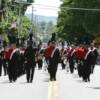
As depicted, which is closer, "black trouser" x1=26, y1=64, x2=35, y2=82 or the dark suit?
the dark suit

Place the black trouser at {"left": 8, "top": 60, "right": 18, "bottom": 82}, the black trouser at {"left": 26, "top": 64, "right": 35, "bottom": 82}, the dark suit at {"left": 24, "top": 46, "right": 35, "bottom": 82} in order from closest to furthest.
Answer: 1. the dark suit at {"left": 24, "top": 46, "right": 35, "bottom": 82}
2. the black trouser at {"left": 26, "top": 64, "right": 35, "bottom": 82}
3. the black trouser at {"left": 8, "top": 60, "right": 18, "bottom": 82}

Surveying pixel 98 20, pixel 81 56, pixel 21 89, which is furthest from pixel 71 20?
pixel 21 89

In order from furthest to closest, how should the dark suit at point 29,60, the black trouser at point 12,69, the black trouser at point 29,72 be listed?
the black trouser at point 12,69 → the black trouser at point 29,72 → the dark suit at point 29,60

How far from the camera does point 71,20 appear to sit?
96.9 metres

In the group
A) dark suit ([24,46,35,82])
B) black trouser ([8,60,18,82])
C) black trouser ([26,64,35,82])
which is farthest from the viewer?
black trouser ([8,60,18,82])

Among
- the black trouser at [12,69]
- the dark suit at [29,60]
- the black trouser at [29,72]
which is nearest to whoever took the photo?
the dark suit at [29,60]

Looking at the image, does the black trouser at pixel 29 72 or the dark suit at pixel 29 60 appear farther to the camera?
the black trouser at pixel 29 72

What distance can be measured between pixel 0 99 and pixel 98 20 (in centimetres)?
6359

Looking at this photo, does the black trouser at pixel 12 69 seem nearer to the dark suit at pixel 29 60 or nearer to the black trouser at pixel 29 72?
the black trouser at pixel 29 72

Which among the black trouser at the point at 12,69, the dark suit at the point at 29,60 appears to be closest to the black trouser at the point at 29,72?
the dark suit at the point at 29,60

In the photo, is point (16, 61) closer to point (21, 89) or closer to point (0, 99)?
point (21, 89)

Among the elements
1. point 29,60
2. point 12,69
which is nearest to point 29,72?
point 29,60

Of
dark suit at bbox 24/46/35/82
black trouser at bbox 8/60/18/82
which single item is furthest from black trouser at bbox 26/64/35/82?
black trouser at bbox 8/60/18/82

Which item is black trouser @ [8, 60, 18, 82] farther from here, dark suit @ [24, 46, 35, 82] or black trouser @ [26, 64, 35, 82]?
dark suit @ [24, 46, 35, 82]
